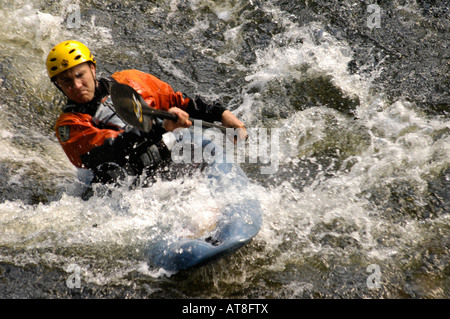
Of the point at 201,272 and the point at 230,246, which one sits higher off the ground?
the point at 230,246

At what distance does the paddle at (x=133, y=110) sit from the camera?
10.2 ft

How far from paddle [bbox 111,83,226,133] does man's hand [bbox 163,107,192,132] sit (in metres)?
0.03

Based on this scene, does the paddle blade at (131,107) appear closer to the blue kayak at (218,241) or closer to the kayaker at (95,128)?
the kayaker at (95,128)

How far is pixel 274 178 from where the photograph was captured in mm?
4043

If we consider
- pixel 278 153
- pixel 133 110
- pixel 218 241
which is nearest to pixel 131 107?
pixel 133 110

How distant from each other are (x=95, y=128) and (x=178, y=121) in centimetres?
63

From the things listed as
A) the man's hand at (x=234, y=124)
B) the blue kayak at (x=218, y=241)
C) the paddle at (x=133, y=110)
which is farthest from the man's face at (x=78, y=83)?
the blue kayak at (x=218, y=241)

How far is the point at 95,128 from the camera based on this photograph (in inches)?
131

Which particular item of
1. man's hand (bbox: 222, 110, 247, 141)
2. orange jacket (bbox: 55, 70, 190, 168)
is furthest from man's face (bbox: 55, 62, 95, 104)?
man's hand (bbox: 222, 110, 247, 141)

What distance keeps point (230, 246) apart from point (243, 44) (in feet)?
10.8

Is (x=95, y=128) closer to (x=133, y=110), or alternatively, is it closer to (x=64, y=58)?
(x=133, y=110)

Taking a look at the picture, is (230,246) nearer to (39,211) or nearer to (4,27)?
(39,211)

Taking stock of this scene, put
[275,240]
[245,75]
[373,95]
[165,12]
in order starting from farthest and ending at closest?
[165,12], [245,75], [373,95], [275,240]
